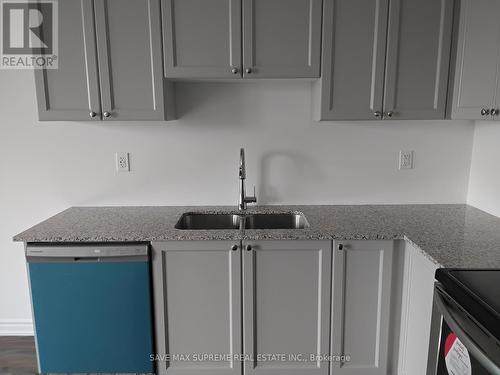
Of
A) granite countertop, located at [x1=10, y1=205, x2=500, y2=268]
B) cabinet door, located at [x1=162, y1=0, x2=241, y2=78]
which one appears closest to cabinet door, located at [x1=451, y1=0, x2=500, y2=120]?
granite countertop, located at [x1=10, y1=205, x2=500, y2=268]

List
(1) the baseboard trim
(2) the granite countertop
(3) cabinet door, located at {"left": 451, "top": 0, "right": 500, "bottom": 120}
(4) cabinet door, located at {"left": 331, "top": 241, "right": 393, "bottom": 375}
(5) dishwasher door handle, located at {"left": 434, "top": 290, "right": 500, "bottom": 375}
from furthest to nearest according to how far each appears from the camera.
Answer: (1) the baseboard trim
(4) cabinet door, located at {"left": 331, "top": 241, "right": 393, "bottom": 375}
(3) cabinet door, located at {"left": 451, "top": 0, "right": 500, "bottom": 120}
(2) the granite countertop
(5) dishwasher door handle, located at {"left": 434, "top": 290, "right": 500, "bottom": 375}

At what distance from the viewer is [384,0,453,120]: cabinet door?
1910 millimetres

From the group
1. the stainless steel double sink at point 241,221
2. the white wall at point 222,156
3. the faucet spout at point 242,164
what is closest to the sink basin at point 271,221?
the stainless steel double sink at point 241,221

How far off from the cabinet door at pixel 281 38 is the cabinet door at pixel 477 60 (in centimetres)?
78

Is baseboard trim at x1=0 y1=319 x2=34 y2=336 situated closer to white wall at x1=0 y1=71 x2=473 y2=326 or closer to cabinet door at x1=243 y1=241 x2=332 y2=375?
white wall at x1=0 y1=71 x2=473 y2=326

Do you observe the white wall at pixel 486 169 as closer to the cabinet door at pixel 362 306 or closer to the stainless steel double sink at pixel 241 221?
the cabinet door at pixel 362 306

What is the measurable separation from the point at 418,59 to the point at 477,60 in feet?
0.92

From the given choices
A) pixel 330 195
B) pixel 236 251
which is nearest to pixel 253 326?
pixel 236 251

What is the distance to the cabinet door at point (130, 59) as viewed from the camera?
6.21 ft

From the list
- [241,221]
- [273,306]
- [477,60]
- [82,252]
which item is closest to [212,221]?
[241,221]

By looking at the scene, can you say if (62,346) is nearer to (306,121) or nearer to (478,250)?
(306,121)

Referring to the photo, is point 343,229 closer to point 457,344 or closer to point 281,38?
point 457,344

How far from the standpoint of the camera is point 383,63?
6.35ft

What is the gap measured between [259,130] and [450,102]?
112cm
